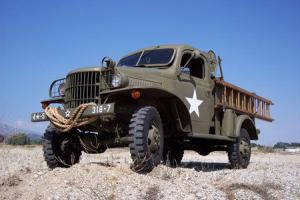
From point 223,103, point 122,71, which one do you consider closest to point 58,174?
point 122,71

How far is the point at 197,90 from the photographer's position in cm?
851

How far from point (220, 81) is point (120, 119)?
10.1 ft

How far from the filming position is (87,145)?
7.15 m

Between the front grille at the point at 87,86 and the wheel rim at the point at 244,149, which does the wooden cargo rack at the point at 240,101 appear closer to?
the wheel rim at the point at 244,149

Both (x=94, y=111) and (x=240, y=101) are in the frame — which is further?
(x=240, y=101)

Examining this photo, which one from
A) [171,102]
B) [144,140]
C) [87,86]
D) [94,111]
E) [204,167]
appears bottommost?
[204,167]

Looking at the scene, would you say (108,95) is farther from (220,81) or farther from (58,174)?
(220,81)

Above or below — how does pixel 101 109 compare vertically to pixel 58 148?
above

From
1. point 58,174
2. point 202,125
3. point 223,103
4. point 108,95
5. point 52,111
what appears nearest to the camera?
point 58,174

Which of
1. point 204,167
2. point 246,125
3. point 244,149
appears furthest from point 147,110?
point 246,125

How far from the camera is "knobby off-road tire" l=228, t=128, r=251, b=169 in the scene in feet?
30.8

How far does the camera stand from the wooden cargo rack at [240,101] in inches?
367

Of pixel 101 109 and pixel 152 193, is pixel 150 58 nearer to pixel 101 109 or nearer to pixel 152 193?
pixel 101 109

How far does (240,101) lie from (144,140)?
4774 millimetres
